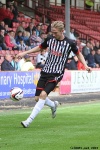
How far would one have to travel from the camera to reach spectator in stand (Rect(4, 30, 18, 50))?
83.8 feet

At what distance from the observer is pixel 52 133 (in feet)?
35.6

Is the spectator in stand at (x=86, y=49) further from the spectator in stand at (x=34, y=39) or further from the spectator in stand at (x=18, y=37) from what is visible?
the spectator in stand at (x=18, y=37)

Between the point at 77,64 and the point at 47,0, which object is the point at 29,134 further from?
the point at 47,0

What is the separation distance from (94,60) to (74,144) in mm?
20956

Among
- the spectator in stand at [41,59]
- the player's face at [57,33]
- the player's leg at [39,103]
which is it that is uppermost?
the player's face at [57,33]

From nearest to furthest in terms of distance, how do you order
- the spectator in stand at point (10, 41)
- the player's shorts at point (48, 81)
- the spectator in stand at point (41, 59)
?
1. the player's shorts at point (48, 81)
2. the spectator in stand at point (41, 59)
3. the spectator in stand at point (10, 41)

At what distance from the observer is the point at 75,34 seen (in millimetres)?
34438

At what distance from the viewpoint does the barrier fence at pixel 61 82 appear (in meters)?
20.8

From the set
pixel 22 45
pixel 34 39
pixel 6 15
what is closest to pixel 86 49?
pixel 34 39

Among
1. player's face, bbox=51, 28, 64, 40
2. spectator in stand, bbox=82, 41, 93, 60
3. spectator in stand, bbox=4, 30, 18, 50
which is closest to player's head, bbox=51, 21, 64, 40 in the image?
player's face, bbox=51, 28, 64, 40

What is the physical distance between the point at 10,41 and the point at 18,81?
4.94 m

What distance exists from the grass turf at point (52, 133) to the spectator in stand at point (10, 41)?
1142cm

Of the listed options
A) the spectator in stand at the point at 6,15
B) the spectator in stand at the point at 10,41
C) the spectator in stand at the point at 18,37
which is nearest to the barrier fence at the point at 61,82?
the spectator in stand at the point at 10,41

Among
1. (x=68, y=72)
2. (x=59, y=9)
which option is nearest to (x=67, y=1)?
(x=68, y=72)
